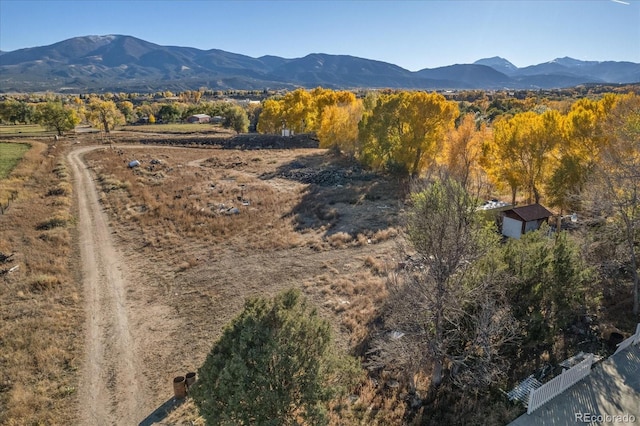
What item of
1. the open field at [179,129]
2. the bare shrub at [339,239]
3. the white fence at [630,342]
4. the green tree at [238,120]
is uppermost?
the green tree at [238,120]

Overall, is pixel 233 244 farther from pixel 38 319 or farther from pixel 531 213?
pixel 531 213

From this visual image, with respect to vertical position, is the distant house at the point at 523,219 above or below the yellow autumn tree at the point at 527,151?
below

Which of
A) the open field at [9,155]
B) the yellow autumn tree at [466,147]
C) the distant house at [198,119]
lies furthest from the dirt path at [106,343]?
the distant house at [198,119]

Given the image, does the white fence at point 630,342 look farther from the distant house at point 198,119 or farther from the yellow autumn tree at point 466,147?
the distant house at point 198,119

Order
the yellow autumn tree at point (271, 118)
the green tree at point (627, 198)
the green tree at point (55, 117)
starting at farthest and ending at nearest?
1. the yellow autumn tree at point (271, 118)
2. the green tree at point (55, 117)
3. the green tree at point (627, 198)

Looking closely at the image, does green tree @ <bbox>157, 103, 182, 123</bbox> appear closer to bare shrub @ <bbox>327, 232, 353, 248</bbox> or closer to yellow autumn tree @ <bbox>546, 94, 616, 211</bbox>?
bare shrub @ <bbox>327, 232, 353, 248</bbox>

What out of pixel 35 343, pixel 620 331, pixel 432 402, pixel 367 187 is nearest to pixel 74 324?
pixel 35 343

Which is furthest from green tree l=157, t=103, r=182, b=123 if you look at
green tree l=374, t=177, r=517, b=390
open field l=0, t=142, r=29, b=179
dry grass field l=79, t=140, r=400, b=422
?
green tree l=374, t=177, r=517, b=390
